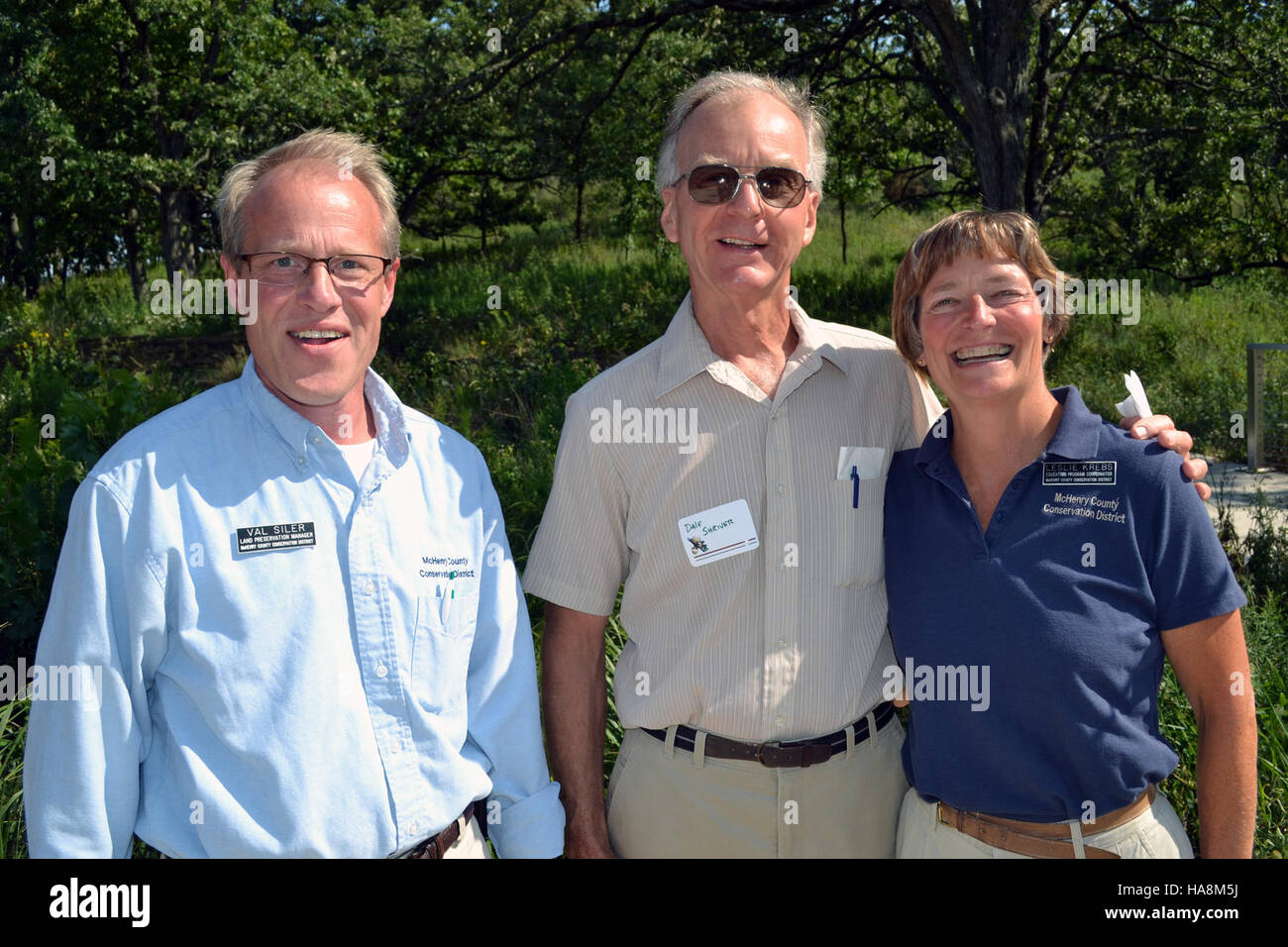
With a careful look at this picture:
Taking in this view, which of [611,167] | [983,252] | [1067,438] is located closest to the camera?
[1067,438]

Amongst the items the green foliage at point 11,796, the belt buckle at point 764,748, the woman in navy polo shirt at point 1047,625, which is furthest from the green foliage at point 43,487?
the woman in navy polo shirt at point 1047,625

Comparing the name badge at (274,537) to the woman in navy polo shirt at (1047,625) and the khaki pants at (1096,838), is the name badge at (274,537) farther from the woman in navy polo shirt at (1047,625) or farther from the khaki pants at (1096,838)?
the khaki pants at (1096,838)

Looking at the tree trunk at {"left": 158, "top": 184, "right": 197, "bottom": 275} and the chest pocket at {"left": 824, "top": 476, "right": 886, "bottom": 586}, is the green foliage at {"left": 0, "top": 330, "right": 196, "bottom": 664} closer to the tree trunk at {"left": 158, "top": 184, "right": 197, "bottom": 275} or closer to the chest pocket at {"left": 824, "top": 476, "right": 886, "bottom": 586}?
the chest pocket at {"left": 824, "top": 476, "right": 886, "bottom": 586}

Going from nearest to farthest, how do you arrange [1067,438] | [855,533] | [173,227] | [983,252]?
1. [1067,438]
2. [983,252]
3. [855,533]
4. [173,227]

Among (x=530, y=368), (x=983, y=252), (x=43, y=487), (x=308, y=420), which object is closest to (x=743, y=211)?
(x=983, y=252)

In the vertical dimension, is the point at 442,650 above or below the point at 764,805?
Result: above

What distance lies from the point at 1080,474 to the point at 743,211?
1077mm

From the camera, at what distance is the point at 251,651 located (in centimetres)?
213

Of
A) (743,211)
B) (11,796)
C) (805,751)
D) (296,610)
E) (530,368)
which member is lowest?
(11,796)

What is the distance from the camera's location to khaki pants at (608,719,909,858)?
2.59 meters

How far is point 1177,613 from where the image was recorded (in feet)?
7.52

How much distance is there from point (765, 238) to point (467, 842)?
171cm

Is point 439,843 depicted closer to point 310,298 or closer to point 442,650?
point 442,650

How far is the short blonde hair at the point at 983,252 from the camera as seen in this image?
2545 millimetres
